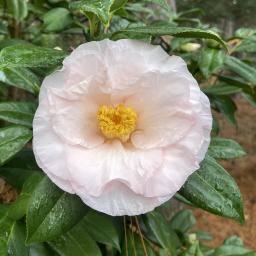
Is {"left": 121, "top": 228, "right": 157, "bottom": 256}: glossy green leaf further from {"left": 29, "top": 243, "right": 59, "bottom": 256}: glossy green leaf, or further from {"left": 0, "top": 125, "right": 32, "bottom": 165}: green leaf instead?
{"left": 0, "top": 125, "right": 32, "bottom": 165}: green leaf

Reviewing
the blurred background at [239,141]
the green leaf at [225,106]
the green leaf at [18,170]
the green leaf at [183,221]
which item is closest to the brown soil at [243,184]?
the blurred background at [239,141]

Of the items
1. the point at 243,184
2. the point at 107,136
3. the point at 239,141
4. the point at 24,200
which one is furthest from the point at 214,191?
the point at 239,141

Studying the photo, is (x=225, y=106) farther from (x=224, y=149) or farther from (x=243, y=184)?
(x=243, y=184)

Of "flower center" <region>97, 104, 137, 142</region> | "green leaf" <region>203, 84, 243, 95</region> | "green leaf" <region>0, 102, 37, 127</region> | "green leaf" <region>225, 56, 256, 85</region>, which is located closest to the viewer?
"flower center" <region>97, 104, 137, 142</region>

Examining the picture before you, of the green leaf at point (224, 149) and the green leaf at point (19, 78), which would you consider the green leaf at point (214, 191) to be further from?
the green leaf at point (19, 78)

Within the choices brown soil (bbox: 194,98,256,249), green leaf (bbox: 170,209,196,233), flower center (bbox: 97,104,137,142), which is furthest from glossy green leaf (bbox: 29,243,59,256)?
brown soil (bbox: 194,98,256,249)

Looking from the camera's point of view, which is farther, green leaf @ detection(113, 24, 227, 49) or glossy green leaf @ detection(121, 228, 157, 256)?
glossy green leaf @ detection(121, 228, 157, 256)

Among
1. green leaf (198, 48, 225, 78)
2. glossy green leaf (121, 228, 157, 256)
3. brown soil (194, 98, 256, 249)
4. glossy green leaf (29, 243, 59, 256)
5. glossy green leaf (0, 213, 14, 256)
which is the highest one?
green leaf (198, 48, 225, 78)
